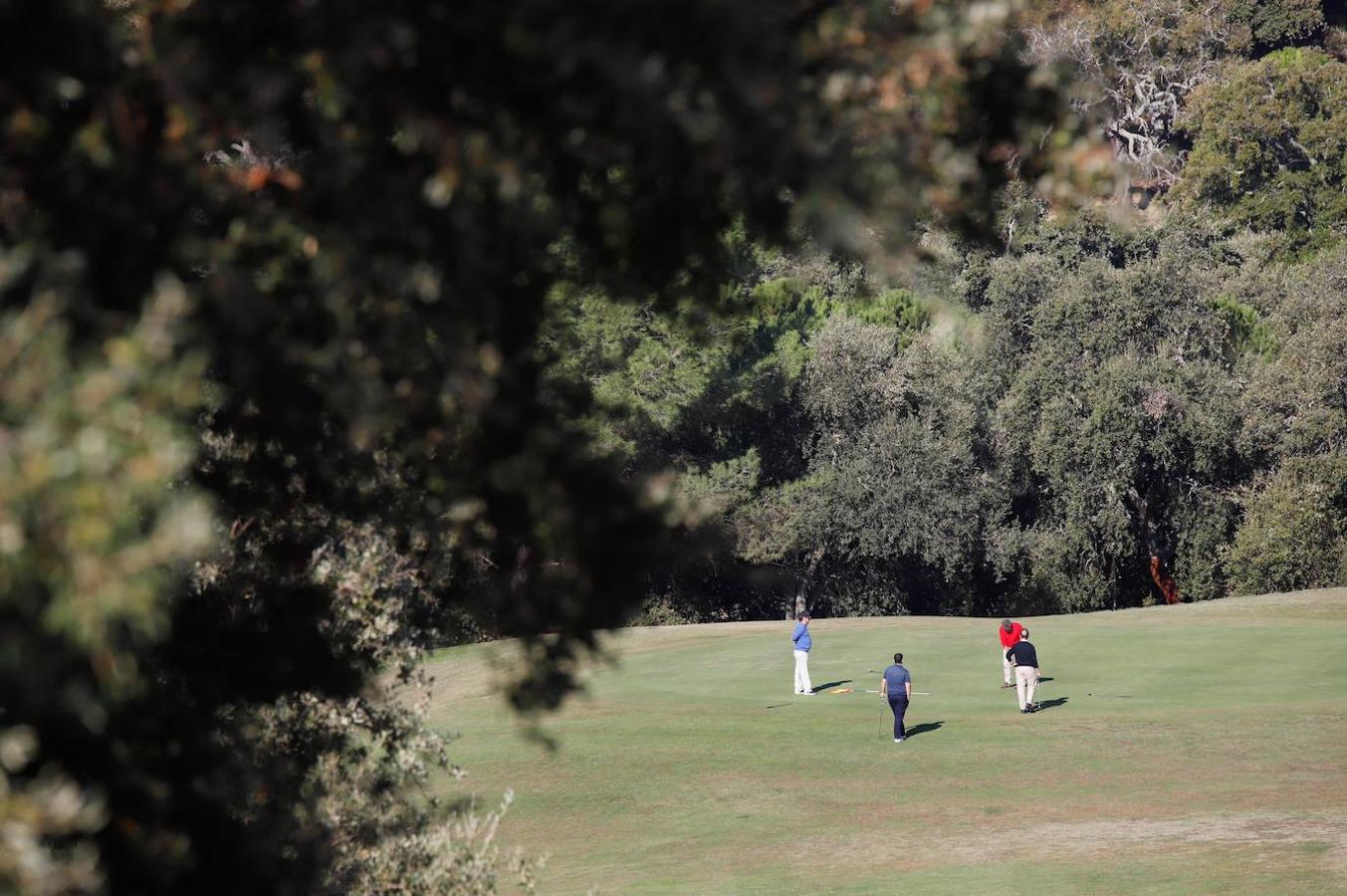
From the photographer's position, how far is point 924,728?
27.9 m

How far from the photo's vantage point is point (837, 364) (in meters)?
57.3

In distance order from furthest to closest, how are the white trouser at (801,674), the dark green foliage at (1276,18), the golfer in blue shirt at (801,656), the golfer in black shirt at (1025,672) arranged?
1. the dark green foliage at (1276,18)
2. the white trouser at (801,674)
3. the golfer in blue shirt at (801,656)
4. the golfer in black shirt at (1025,672)

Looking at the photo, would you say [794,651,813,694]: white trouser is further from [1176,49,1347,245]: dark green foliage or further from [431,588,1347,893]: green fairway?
[1176,49,1347,245]: dark green foliage

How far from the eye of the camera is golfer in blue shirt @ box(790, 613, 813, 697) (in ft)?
100

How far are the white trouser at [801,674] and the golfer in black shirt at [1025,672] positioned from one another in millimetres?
3927

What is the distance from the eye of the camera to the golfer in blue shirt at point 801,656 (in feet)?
100

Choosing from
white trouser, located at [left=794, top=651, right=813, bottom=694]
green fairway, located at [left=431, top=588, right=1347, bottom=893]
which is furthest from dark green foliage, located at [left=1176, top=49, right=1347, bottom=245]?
white trouser, located at [left=794, top=651, right=813, bottom=694]

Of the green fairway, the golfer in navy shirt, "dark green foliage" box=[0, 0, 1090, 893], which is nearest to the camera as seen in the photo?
"dark green foliage" box=[0, 0, 1090, 893]

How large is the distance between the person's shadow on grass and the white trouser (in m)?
3.22

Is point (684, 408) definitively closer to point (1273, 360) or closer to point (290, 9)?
point (1273, 360)

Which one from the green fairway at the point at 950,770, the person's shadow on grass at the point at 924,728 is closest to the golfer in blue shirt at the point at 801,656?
the green fairway at the point at 950,770

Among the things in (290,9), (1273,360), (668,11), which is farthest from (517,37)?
(1273,360)

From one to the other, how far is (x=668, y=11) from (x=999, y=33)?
207 cm

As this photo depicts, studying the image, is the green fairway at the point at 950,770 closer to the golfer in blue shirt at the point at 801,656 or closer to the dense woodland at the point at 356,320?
the golfer in blue shirt at the point at 801,656
